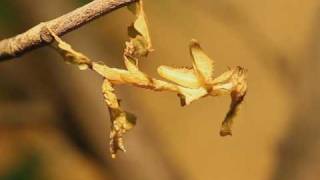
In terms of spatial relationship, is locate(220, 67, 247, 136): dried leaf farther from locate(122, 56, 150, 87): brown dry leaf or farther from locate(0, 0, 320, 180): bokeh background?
locate(0, 0, 320, 180): bokeh background

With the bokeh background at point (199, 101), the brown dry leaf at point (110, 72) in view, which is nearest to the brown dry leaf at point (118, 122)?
the brown dry leaf at point (110, 72)

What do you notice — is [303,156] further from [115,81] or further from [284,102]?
[115,81]

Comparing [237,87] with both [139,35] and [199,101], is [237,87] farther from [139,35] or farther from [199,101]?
[199,101]

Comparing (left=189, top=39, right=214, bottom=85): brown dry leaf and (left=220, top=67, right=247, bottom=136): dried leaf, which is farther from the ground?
(left=189, top=39, right=214, bottom=85): brown dry leaf

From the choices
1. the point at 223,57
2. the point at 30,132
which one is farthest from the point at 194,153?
the point at 30,132

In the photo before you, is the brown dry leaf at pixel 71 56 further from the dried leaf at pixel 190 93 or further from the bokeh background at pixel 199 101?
the bokeh background at pixel 199 101

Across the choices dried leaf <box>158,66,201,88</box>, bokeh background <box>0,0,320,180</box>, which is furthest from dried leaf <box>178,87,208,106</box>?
bokeh background <box>0,0,320,180</box>
